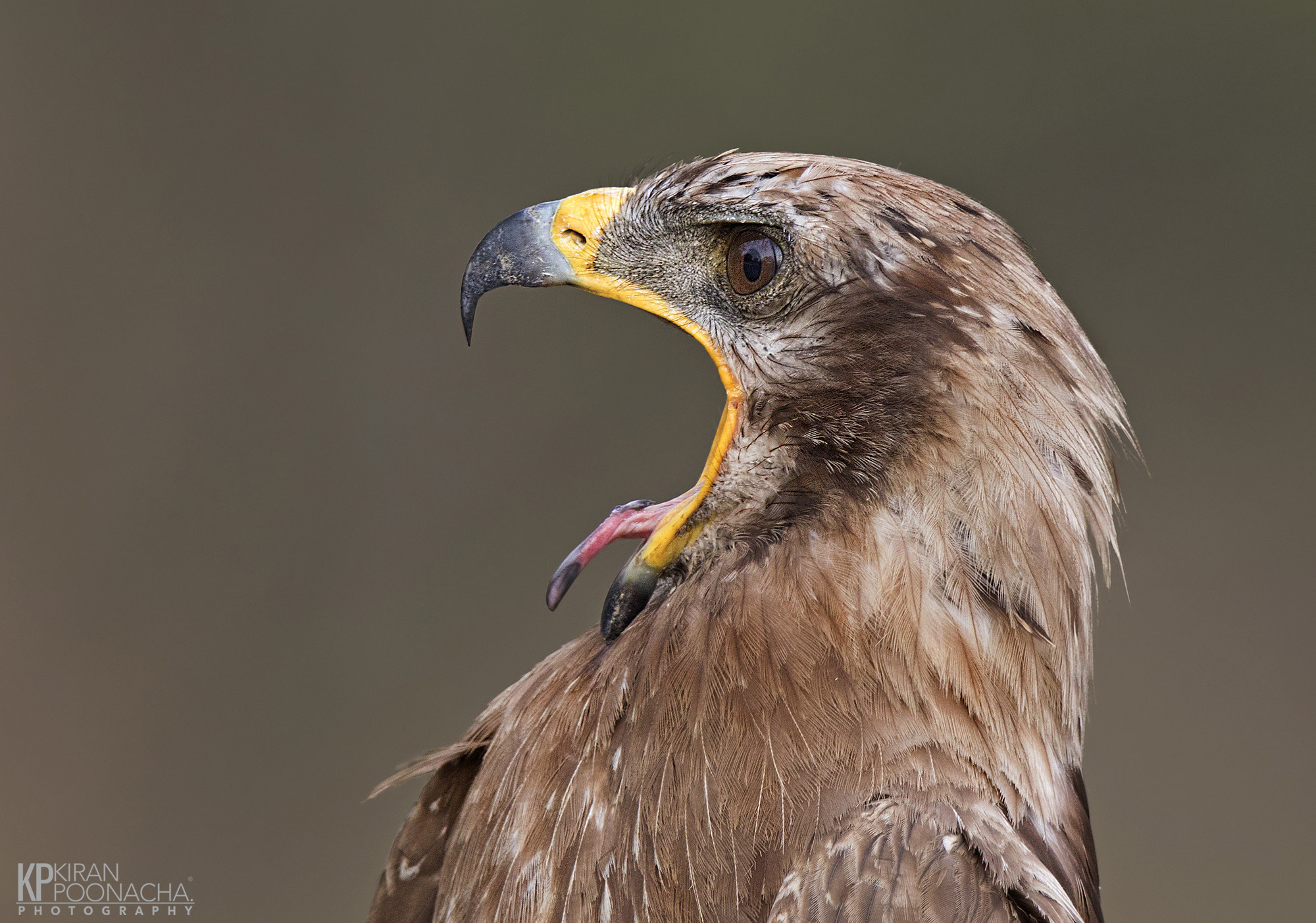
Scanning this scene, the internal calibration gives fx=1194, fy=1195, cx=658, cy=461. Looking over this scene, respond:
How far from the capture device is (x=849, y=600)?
1.08 meters

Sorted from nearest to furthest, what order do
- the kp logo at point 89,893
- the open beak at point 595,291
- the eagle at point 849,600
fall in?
the eagle at point 849,600 < the open beak at point 595,291 < the kp logo at point 89,893

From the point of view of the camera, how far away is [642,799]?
107 cm

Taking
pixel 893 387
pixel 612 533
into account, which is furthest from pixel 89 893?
pixel 893 387

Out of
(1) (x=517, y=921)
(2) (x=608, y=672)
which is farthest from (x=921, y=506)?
(1) (x=517, y=921)

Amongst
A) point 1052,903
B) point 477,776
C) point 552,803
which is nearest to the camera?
point 1052,903

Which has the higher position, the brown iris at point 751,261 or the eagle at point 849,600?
the brown iris at point 751,261

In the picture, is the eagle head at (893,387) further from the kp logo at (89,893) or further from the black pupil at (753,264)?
the kp logo at (89,893)

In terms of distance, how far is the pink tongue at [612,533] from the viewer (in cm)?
124

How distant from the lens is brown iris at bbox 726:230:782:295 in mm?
1119

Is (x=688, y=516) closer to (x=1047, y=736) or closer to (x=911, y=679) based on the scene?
(x=911, y=679)

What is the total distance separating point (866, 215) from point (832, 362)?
137mm

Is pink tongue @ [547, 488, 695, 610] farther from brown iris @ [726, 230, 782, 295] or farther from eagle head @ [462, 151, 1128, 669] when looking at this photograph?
brown iris @ [726, 230, 782, 295]

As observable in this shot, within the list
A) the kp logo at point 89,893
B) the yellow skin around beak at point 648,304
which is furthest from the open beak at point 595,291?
the kp logo at point 89,893

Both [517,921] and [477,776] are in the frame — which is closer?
[517,921]
